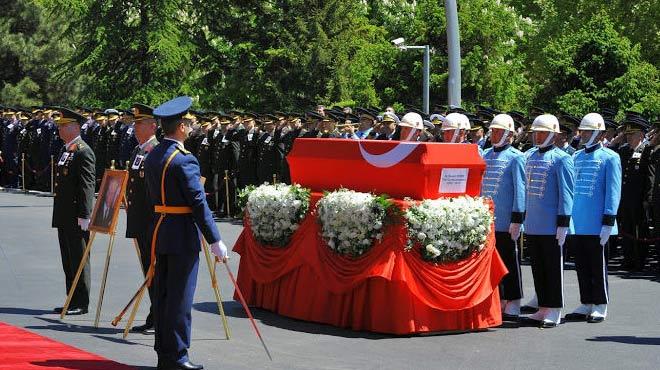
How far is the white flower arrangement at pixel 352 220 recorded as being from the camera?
1158 centimetres

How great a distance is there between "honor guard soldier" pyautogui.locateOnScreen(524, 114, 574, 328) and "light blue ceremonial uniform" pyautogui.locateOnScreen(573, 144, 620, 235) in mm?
416

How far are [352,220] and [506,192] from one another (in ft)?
6.24

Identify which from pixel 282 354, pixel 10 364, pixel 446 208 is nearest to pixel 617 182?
pixel 446 208

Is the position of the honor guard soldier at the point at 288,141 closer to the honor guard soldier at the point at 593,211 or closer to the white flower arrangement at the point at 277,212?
the white flower arrangement at the point at 277,212

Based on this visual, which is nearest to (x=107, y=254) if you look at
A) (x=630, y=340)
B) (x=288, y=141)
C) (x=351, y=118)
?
(x=630, y=340)

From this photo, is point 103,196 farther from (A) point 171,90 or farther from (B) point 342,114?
(A) point 171,90

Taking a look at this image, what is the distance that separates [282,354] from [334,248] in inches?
67.3

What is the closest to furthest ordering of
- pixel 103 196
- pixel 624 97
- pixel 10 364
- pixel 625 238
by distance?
pixel 10 364 < pixel 103 196 < pixel 625 238 < pixel 624 97

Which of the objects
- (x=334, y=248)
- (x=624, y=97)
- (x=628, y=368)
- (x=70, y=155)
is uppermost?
(x=624, y=97)

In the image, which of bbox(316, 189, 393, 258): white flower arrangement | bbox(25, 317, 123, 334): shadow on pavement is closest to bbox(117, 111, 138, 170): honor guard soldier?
bbox(25, 317, 123, 334): shadow on pavement

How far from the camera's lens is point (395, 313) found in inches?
449

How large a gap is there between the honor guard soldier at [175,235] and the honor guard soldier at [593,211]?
4.64 metres

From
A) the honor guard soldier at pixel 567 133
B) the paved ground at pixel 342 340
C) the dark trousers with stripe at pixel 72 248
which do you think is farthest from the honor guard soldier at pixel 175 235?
the honor guard soldier at pixel 567 133

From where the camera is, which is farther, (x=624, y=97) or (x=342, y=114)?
(x=624, y=97)
